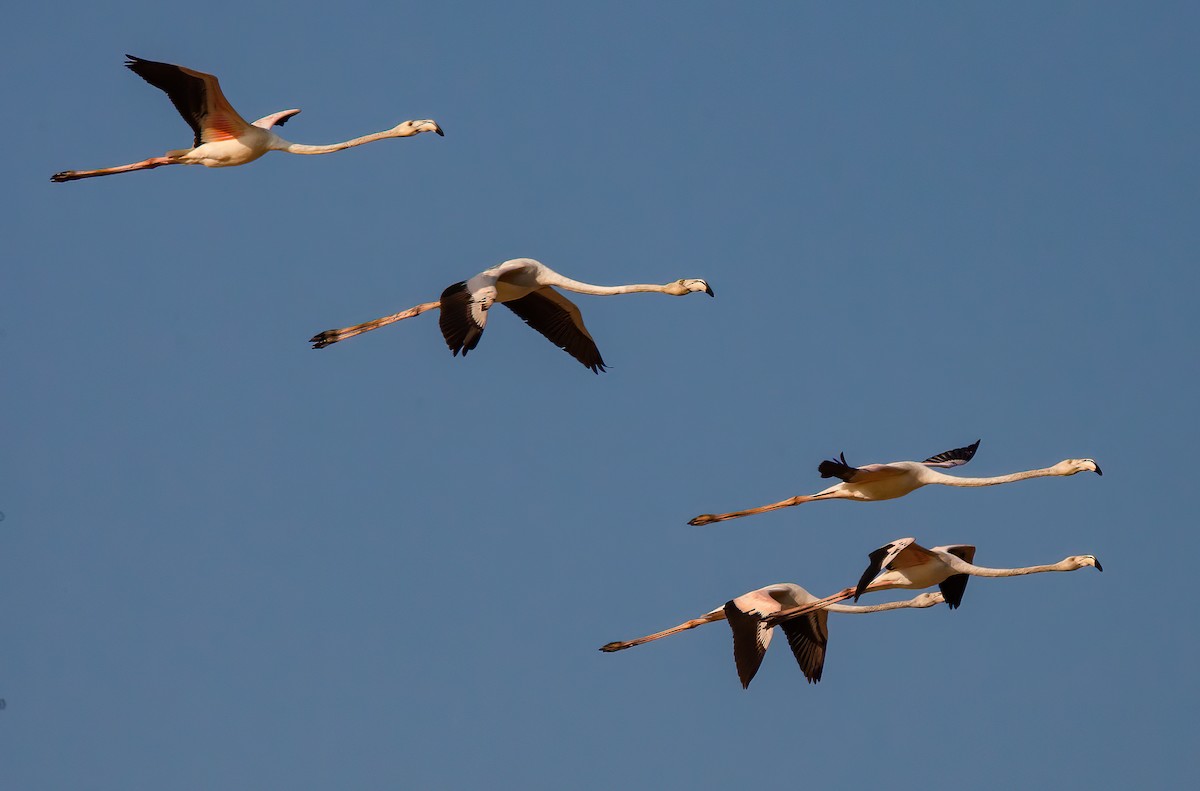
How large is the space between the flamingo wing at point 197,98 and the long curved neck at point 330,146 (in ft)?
2.61

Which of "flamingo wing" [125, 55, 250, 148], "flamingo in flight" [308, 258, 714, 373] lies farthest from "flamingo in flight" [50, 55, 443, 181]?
"flamingo in flight" [308, 258, 714, 373]

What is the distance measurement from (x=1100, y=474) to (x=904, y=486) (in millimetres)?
2741

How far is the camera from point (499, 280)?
28.6 metres

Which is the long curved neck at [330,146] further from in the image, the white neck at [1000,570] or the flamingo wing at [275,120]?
the white neck at [1000,570]

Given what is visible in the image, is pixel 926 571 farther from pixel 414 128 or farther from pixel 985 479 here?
pixel 414 128

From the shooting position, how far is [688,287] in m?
28.8

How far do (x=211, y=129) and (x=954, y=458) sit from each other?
404 inches

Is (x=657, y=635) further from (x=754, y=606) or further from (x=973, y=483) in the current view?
(x=973, y=483)

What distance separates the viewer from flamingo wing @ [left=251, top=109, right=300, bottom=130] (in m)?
30.0

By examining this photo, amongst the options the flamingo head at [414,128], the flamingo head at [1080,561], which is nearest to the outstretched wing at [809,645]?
the flamingo head at [1080,561]

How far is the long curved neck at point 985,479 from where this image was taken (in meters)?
28.5

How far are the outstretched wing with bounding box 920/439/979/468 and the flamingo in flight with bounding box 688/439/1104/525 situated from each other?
0.03 metres

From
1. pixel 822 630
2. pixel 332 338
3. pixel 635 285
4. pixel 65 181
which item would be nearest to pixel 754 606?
pixel 822 630

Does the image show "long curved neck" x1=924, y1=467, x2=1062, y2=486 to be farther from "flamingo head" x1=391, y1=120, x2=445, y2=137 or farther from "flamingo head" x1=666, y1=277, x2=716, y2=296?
"flamingo head" x1=391, y1=120, x2=445, y2=137
